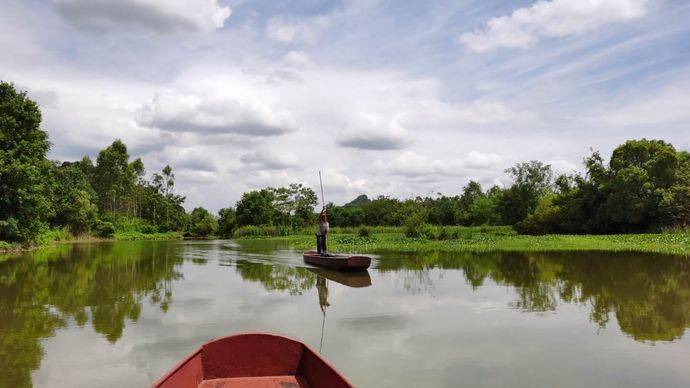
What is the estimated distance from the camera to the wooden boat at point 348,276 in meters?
14.9

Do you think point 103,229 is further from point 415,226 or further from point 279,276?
point 279,276

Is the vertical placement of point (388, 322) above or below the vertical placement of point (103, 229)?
below

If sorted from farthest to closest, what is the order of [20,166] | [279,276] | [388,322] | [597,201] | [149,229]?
[149,229], [597,201], [20,166], [279,276], [388,322]

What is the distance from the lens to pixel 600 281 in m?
14.4

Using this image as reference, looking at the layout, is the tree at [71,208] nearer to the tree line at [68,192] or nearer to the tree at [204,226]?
the tree line at [68,192]

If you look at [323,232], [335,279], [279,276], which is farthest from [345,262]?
[323,232]

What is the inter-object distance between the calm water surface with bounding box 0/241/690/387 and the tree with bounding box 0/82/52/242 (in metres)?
12.2

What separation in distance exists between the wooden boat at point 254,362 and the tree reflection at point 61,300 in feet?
7.91

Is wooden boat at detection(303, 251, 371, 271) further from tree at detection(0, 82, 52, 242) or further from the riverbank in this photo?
tree at detection(0, 82, 52, 242)

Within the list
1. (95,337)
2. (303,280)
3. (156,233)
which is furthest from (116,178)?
(95,337)

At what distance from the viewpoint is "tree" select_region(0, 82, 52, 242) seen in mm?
27641

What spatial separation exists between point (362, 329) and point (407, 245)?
23.2m

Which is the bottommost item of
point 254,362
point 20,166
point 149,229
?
point 254,362

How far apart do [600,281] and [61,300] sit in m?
14.9
